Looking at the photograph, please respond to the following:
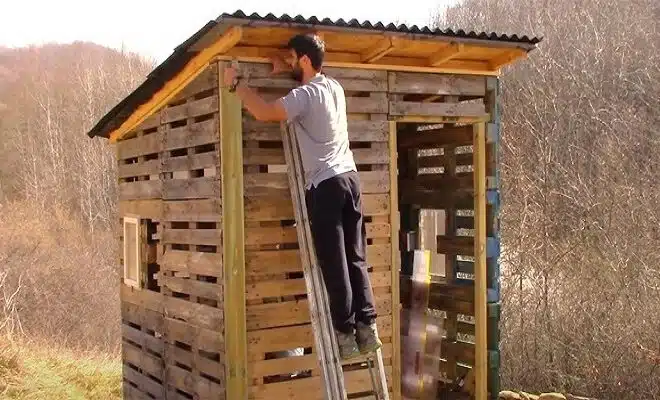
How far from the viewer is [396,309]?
22.7 ft

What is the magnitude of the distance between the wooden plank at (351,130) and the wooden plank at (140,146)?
5.39ft

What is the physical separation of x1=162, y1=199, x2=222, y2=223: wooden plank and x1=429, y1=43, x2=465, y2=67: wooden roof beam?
8.03 feet

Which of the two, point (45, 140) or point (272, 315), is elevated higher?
point (45, 140)

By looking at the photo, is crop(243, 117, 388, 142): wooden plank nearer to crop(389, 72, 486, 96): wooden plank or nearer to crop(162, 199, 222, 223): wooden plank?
crop(389, 72, 486, 96): wooden plank

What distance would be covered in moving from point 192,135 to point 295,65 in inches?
55.7

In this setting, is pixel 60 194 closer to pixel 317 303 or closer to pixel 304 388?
pixel 304 388

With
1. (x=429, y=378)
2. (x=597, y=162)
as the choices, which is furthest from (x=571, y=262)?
(x=429, y=378)

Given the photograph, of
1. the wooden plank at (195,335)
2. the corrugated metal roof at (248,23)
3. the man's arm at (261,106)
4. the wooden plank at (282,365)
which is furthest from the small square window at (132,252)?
the man's arm at (261,106)

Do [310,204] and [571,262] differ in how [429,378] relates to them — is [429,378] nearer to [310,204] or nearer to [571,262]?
[310,204]

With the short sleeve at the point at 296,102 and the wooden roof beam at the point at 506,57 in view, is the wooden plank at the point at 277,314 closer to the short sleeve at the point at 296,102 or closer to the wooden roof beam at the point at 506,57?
the short sleeve at the point at 296,102

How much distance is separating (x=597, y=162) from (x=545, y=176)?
3.88 ft

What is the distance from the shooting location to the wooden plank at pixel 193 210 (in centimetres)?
630

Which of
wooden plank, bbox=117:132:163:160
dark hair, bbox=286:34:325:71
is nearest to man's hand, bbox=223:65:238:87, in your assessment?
dark hair, bbox=286:34:325:71

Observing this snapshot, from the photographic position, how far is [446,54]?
22.7 ft
